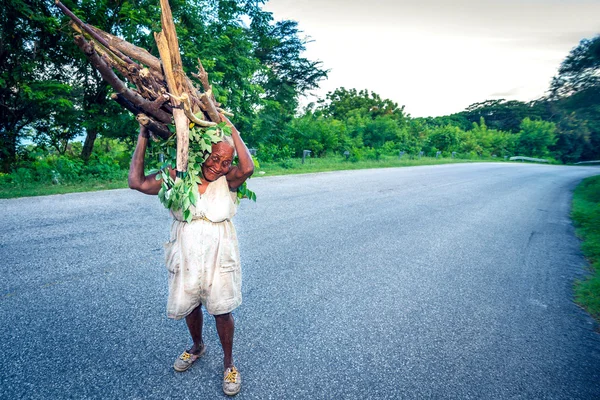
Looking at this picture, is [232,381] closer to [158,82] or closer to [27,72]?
[158,82]

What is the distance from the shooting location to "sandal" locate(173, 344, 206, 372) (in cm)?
215

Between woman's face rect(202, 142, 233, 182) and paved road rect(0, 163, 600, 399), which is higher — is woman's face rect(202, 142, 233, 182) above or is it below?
above

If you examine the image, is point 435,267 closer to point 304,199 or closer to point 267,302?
point 267,302

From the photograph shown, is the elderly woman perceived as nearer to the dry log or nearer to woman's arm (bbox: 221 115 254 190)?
woman's arm (bbox: 221 115 254 190)

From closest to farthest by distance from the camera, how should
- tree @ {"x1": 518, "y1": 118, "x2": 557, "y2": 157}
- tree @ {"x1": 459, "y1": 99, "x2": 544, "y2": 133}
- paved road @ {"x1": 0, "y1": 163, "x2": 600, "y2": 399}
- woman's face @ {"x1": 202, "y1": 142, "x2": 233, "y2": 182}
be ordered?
woman's face @ {"x1": 202, "y1": 142, "x2": 233, "y2": 182} → paved road @ {"x1": 0, "y1": 163, "x2": 600, "y2": 399} → tree @ {"x1": 518, "y1": 118, "x2": 557, "y2": 157} → tree @ {"x1": 459, "y1": 99, "x2": 544, "y2": 133}

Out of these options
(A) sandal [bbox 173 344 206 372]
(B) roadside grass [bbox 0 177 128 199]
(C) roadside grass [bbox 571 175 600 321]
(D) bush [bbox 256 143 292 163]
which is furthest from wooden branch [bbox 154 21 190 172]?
(D) bush [bbox 256 143 292 163]

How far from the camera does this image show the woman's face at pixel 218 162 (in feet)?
6.19

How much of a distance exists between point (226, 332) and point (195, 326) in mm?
289

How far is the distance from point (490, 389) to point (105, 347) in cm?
299

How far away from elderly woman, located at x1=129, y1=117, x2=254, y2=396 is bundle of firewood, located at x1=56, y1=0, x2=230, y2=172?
16 cm

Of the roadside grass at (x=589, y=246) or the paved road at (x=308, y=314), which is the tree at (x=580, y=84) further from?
the paved road at (x=308, y=314)

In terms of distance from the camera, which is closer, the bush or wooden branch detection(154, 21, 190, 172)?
wooden branch detection(154, 21, 190, 172)

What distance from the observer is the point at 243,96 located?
552 inches

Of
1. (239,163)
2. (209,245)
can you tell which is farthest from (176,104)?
(209,245)
